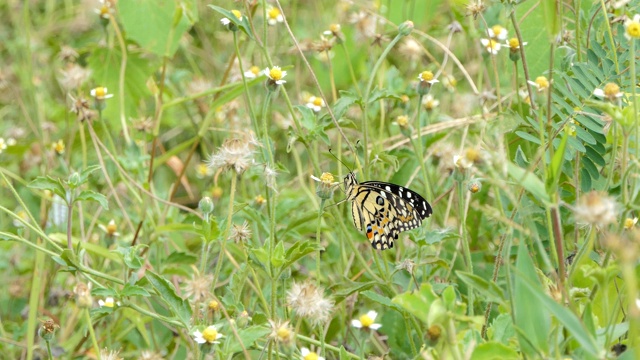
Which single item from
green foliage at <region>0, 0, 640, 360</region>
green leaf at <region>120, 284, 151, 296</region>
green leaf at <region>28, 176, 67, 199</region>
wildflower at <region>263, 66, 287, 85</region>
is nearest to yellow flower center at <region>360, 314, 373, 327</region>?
green foliage at <region>0, 0, 640, 360</region>

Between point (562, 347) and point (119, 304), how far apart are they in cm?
76

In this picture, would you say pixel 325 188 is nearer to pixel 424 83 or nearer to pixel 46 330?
pixel 424 83

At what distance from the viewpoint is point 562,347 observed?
3.73 ft

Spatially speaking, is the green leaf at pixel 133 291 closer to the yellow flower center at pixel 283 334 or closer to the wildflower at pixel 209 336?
the wildflower at pixel 209 336

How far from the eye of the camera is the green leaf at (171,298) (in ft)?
4.60

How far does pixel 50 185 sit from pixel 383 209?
69 centimetres

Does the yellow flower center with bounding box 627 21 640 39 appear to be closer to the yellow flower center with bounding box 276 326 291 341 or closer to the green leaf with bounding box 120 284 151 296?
the yellow flower center with bounding box 276 326 291 341

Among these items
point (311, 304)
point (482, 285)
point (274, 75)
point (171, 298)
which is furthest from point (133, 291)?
point (482, 285)

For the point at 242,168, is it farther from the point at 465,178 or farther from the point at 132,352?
the point at 132,352

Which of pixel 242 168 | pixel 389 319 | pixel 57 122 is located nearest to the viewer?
pixel 242 168

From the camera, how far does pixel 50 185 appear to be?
155cm

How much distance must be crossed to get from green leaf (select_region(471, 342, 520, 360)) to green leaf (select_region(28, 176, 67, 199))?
779 millimetres

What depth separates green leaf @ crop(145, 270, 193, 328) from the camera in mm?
1402

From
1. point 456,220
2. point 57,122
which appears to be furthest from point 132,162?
point 57,122
